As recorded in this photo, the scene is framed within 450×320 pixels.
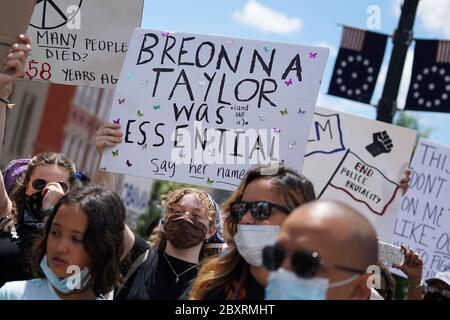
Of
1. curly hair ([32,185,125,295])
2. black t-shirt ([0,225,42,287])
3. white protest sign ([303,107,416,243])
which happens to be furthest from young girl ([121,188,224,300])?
white protest sign ([303,107,416,243])

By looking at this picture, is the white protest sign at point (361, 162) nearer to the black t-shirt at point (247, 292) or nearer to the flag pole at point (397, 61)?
the flag pole at point (397, 61)

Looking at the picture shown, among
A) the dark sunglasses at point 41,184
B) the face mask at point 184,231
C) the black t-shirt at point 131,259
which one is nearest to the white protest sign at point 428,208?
the face mask at point 184,231

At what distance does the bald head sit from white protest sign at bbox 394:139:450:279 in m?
4.27

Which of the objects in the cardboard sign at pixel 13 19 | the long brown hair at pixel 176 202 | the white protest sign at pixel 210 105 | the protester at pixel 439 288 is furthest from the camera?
the white protest sign at pixel 210 105

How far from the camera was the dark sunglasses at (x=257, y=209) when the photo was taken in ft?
10.5

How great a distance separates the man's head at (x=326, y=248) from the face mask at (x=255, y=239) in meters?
0.60

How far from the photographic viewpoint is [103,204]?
3.39m

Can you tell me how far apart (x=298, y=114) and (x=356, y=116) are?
109 centimetres

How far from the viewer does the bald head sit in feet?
8.00

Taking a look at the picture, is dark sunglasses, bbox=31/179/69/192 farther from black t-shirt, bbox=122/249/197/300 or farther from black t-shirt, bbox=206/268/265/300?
black t-shirt, bbox=206/268/265/300

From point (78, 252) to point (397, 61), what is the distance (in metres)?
5.13

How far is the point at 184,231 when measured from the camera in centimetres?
429

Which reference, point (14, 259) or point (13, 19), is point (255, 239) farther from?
point (13, 19)
